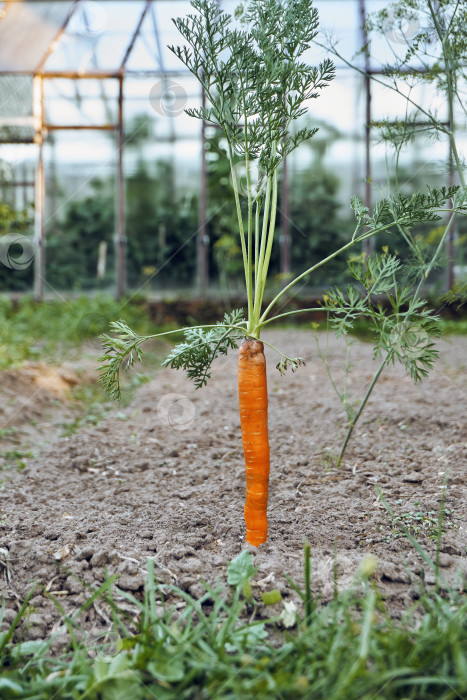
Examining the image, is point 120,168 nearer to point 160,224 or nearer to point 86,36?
point 160,224

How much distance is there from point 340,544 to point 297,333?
4.81 metres

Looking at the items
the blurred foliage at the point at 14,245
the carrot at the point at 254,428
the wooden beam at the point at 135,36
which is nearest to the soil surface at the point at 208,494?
the carrot at the point at 254,428

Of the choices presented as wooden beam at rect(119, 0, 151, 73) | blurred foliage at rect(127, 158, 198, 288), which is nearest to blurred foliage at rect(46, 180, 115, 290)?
blurred foliage at rect(127, 158, 198, 288)

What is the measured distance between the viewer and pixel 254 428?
5.19ft

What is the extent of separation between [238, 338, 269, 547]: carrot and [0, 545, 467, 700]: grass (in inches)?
12.9

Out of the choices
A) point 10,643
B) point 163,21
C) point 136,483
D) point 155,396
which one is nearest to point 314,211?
point 163,21

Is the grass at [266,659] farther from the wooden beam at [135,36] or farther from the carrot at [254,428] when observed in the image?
the wooden beam at [135,36]

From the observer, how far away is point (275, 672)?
1061 mm

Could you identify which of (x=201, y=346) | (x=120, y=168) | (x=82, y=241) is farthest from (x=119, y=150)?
(x=201, y=346)

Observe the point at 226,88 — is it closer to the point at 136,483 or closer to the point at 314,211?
the point at 136,483

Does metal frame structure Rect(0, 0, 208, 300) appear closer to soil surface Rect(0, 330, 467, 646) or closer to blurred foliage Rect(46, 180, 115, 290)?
blurred foliage Rect(46, 180, 115, 290)

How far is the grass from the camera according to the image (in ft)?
3.14

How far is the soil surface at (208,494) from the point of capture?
1479 mm

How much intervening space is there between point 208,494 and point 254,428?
0.61 metres
